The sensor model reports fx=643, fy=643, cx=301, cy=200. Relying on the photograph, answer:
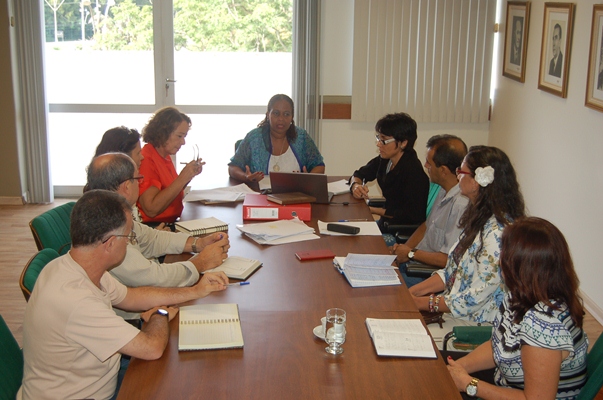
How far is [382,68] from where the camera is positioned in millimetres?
6203

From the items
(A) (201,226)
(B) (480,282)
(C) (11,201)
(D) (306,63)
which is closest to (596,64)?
(B) (480,282)

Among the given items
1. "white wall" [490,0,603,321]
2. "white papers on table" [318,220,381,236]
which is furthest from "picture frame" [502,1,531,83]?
"white papers on table" [318,220,381,236]

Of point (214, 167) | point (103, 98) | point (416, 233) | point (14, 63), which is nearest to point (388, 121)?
point (416, 233)

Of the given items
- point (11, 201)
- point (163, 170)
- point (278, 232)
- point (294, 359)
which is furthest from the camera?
point (11, 201)

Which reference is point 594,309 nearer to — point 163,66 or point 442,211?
point 442,211

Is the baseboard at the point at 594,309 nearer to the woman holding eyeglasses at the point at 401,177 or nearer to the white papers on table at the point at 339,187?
the woman holding eyeglasses at the point at 401,177

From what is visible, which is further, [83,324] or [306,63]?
[306,63]

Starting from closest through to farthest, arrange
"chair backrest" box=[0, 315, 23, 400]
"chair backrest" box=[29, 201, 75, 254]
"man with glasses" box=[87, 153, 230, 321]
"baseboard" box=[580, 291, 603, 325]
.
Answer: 1. "chair backrest" box=[0, 315, 23, 400]
2. "man with glasses" box=[87, 153, 230, 321]
3. "chair backrest" box=[29, 201, 75, 254]
4. "baseboard" box=[580, 291, 603, 325]

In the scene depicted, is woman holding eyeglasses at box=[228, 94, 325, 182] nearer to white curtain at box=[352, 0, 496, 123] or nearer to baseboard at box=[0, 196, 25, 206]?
white curtain at box=[352, 0, 496, 123]

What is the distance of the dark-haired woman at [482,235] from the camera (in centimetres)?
255

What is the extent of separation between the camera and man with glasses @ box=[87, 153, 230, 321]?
252 cm

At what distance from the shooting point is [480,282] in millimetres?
2559

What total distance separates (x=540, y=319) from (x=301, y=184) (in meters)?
2.07

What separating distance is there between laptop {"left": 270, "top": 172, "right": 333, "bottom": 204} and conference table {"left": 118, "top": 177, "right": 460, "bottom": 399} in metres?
1.07
